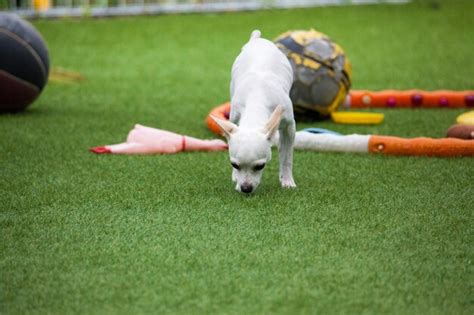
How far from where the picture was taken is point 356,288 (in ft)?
12.1

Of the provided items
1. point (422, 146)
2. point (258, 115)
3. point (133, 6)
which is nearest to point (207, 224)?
point (258, 115)

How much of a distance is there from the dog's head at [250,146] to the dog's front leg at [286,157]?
1.48 ft

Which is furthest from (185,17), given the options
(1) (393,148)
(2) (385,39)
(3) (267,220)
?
(3) (267,220)

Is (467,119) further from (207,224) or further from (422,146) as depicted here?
(207,224)

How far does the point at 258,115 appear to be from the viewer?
5.03 m

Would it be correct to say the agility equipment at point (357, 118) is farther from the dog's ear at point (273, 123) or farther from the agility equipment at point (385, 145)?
the dog's ear at point (273, 123)

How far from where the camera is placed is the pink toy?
640 cm

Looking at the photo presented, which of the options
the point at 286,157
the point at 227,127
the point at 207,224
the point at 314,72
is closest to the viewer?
the point at 207,224

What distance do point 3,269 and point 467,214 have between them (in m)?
2.50

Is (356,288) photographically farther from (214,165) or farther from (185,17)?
(185,17)

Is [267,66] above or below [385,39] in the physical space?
above

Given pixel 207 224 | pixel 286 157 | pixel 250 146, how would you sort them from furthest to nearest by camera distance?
1. pixel 286 157
2. pixel 250 146
3. pixel 207 224

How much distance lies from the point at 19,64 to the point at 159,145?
1.83 meters

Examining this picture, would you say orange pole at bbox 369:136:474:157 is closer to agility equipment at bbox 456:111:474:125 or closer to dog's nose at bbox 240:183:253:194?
agility equipment at bbox 456:111:474:125
